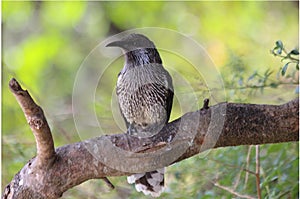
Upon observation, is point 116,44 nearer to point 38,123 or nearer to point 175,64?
point 175,64

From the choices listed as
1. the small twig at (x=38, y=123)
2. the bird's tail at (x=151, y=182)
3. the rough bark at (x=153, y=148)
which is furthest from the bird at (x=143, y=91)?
the small twig at (x=38, y=123)

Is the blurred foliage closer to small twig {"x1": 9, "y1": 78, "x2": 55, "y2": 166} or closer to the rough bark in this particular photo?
the rough bark

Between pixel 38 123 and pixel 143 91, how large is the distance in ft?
2.31

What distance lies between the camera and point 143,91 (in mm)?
2361

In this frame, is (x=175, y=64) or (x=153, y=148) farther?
(x=175, y=64)

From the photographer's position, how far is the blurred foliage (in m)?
2.25

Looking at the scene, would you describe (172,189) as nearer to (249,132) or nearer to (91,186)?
(91,186)

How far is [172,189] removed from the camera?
234cm

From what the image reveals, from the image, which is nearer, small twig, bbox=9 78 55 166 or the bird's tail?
small twig, bbox=9 78 55 166

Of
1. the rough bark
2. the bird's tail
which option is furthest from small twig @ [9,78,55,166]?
the bird's tail

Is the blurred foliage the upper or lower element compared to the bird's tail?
upper

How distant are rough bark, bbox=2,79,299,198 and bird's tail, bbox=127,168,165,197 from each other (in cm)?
38

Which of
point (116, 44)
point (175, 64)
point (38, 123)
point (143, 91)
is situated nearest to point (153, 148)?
point (38, 123)

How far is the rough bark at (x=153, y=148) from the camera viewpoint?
6.02ft
